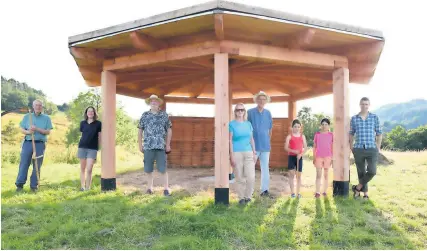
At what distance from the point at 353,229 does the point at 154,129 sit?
3343 mm

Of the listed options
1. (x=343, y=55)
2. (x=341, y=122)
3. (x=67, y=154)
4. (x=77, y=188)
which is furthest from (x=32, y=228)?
(x=67, y=154)

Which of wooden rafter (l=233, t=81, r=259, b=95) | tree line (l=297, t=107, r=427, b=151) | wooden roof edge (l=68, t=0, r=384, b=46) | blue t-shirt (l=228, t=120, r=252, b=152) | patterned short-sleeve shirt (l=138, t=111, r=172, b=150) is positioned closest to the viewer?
wooden roof edge (l=68, t=0, r=384, b=46)

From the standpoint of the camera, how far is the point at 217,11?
14.9 ft

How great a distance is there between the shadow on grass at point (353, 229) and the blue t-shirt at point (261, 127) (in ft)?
4.21

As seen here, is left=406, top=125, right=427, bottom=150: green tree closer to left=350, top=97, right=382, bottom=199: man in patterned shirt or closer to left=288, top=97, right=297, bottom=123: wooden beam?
left=288, top=97, right=297, bottom=123: wooden beam

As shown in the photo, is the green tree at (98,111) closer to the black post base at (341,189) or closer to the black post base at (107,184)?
the black post base at (107,184)

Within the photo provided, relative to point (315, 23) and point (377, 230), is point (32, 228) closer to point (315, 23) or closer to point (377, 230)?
point (377, 230)

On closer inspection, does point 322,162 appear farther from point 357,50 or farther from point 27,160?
point 27,160

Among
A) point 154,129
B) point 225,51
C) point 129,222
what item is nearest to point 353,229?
point 129,222

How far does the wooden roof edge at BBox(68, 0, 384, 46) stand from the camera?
4.61 m

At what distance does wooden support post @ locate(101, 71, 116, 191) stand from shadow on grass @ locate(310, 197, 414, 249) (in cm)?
387

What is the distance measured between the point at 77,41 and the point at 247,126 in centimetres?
337

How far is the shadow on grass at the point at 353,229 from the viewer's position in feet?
12.4

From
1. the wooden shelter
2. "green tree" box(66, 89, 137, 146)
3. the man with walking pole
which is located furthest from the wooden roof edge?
"green tree" box(66, 89, 137, 146)
